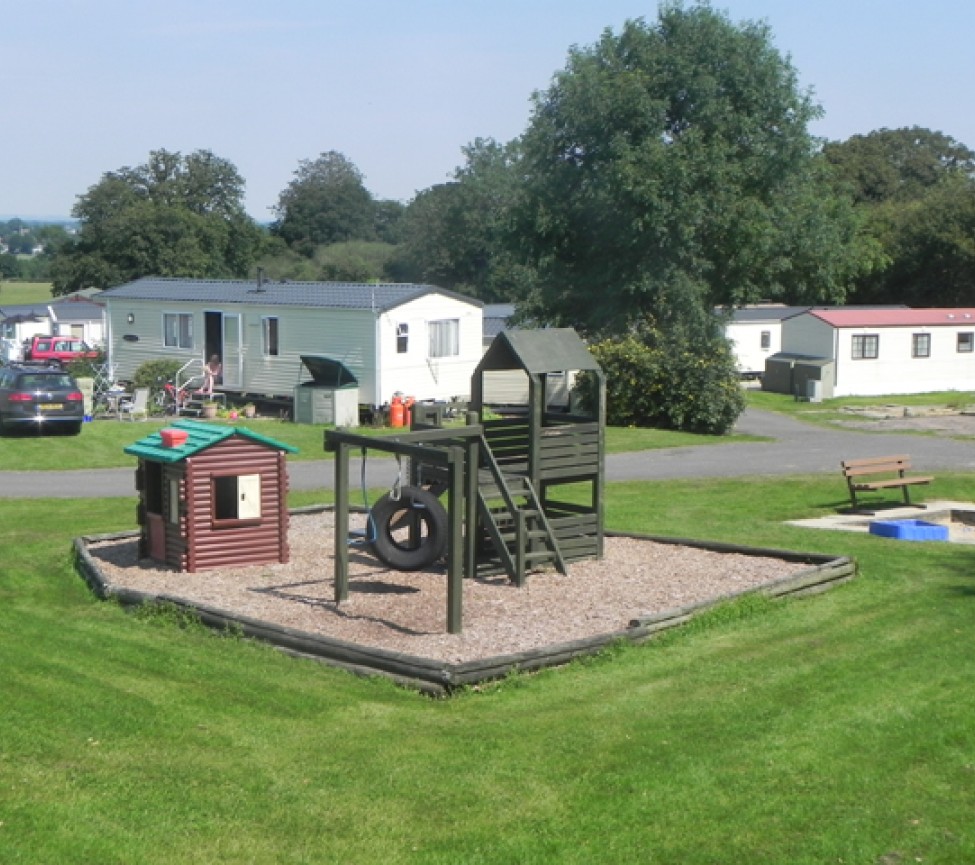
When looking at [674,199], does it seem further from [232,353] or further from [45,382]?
[45,382]

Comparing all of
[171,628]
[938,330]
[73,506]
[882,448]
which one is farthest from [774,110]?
[171,628]

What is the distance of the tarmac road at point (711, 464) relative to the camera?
25203 mm

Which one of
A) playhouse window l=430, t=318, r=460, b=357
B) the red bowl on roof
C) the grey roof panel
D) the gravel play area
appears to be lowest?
the gravel play area

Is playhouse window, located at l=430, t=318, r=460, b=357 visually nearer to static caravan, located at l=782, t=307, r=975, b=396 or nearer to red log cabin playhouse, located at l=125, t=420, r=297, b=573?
static caravan, located at l=782, t=307, r=975, b=396

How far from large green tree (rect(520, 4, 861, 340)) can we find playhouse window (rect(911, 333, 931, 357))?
677cm

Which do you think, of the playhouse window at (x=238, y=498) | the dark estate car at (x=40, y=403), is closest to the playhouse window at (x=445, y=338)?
the dark estate car at (x=40, y=403)

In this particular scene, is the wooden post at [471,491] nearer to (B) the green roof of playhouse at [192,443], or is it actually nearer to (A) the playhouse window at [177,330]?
(B) the green roof of playhouse at [192,443]

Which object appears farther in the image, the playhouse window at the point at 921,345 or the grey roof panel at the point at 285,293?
the playhouse window at the point at 921,345

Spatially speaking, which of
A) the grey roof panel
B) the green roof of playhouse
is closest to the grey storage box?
the grey roof panel

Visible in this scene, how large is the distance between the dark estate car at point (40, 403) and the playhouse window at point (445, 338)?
10660 millimetres

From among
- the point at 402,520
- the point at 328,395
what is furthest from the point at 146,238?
the point at 402,520

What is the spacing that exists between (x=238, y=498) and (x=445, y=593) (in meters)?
2.96

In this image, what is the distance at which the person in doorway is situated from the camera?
39125 mm

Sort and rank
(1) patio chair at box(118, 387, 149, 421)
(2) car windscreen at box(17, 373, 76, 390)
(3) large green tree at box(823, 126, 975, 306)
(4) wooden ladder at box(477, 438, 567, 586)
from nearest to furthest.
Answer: (4) wooden ladder at box(477, 438, 567, 586)
(2) car windscreen at box(17, 373, 76, 390)
(1) patio chair at box(118, 387, 149, 421)
(3) large green tree at box(823, 126, 975, 306)
